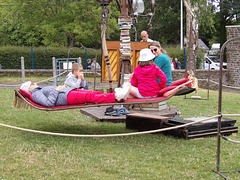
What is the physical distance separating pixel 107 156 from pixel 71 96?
56.6 inches

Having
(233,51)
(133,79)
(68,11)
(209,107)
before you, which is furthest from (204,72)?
(133,79)

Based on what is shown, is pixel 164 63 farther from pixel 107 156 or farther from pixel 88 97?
pixel 107 156

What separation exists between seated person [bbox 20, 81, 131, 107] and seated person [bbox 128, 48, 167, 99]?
1.28ft

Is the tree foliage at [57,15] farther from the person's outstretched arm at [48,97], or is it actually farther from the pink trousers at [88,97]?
the pink trousers at [88,97]

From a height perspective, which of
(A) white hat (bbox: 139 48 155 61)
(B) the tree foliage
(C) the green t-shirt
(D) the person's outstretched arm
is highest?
(B) the tree foliage

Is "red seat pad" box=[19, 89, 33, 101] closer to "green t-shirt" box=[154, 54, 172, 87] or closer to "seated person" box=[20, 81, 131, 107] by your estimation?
"seated person" box=[20, 81, 131, 107]

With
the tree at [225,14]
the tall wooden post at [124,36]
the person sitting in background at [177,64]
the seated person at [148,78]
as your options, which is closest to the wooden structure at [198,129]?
the seated person at [148,78]

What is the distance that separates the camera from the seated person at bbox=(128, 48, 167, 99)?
621 cm

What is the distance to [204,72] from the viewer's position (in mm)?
21172

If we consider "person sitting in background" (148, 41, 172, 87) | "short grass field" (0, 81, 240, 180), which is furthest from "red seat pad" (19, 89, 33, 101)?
"person sitting in background" (148, 41, 172, 87)

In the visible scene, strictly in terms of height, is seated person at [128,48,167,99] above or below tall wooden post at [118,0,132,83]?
below

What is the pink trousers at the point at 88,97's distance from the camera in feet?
19.5

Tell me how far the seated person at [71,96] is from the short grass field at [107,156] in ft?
2.16

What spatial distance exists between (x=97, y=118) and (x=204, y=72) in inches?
571
